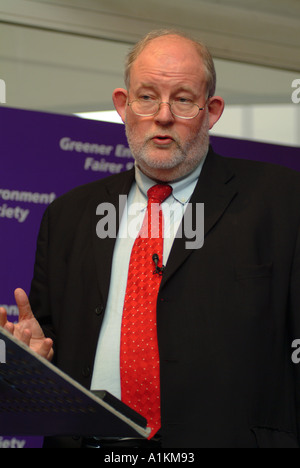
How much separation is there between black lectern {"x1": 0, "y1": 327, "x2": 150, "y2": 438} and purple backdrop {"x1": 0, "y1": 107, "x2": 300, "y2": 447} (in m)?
2.61

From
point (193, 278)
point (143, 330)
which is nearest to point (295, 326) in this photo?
point (193, 278)

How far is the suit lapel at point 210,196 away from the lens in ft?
7.14

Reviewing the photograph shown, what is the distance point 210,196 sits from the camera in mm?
2324

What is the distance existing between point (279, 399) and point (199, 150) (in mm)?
872

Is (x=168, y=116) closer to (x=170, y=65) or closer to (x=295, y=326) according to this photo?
(x=170, y=65)

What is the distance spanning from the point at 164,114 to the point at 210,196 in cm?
31

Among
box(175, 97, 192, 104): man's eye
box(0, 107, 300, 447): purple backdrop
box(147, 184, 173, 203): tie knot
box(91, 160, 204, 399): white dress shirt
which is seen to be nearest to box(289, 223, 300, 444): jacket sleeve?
box(91, 160, 204, 399): white dress shirt

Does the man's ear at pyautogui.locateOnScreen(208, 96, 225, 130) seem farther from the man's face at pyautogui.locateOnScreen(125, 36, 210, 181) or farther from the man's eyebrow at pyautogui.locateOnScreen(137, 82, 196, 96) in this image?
the man's eyebrow at pyautogui.locateOnScreen(137, 82, 196, 96)

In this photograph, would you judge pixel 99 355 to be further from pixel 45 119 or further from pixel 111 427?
pixel 45 119

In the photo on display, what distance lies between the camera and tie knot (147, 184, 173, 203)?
240 centimetres

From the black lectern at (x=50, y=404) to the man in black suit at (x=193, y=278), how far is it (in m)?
0.30

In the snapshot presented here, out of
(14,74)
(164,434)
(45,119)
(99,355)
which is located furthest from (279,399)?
(14,74)

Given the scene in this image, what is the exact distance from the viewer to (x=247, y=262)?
7.10ft

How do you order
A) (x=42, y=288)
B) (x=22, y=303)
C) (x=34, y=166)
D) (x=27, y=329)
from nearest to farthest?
(x=27, y=329) < (x=22, y=303) < (x=42, y=288) < (x=34, y=166)
